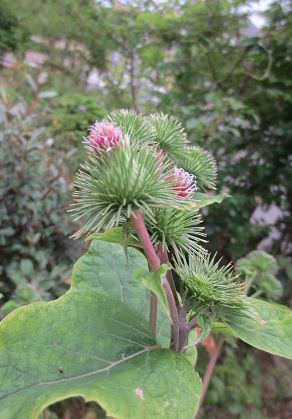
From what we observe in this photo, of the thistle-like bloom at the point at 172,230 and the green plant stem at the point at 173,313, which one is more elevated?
the thistle-like bloom at the point at 172,230

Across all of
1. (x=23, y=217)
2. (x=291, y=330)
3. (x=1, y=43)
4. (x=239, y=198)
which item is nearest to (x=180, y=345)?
(x=291, y=330)

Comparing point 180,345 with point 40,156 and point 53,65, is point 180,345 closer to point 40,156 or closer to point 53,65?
point 40,156

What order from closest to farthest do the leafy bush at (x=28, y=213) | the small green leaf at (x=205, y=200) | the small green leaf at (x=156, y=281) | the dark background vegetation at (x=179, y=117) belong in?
the small green leaf at (x=156, y=281), the small green leaf at (x=205, y=200), the leafy bush at (x=28, y=213), the dark background vegetation at (x=179, y=117)

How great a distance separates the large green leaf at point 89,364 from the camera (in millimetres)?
728

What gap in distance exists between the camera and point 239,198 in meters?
3.55

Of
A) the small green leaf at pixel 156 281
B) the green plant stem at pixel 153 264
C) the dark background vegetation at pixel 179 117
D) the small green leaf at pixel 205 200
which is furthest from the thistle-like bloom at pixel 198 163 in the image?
the dark background vegetation at pixel 179 117

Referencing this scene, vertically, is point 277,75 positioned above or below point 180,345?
above

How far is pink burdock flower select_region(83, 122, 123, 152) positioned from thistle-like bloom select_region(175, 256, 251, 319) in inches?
12.4

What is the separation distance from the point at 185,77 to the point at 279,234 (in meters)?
1.82

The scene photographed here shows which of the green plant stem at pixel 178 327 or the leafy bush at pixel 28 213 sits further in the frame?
the leafy bush at pixel 28 213

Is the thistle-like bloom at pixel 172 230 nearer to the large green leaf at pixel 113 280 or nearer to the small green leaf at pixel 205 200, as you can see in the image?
the small green leaf at pixel 205 200

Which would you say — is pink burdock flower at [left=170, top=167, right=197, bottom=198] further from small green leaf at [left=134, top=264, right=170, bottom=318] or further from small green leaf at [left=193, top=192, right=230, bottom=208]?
small green leaf at [left=134, top=264, right=170, bottom=318]

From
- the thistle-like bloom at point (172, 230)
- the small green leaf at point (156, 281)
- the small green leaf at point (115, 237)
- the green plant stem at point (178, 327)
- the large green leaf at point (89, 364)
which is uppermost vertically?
the thistle-like bloom at point (172, 230)

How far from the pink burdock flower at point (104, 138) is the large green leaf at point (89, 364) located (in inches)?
12.8
